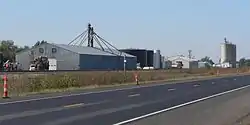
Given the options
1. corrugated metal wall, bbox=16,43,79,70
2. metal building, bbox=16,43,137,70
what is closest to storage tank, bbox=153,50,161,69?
metal building, bbox=16,43,137,70

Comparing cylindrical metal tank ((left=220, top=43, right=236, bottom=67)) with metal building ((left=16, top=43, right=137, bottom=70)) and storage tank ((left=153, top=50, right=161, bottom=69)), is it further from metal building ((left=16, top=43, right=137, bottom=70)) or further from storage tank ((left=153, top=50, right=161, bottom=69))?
metal building ((left=16, top=43, right=137, bottom=70))

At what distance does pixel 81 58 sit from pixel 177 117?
8569cm

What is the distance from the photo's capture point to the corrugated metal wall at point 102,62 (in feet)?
342

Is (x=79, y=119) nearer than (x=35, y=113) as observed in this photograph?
Yes

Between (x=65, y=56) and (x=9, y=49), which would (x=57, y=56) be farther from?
Answer: (x=9, y=49)

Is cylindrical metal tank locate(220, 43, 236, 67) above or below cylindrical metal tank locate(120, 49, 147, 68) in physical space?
above

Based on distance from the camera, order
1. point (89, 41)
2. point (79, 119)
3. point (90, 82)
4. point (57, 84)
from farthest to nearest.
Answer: point (89, 41) → point (90, 82) → point (57, 84) → point (79, 119)

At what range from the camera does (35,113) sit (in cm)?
1691

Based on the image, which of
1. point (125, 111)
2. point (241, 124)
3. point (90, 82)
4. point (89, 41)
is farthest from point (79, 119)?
point (89, 41)

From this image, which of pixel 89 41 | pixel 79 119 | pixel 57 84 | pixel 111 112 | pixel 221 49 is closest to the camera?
pixel 79 119

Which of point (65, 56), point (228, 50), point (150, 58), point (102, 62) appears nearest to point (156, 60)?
point (150, 58)

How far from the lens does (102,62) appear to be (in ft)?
364

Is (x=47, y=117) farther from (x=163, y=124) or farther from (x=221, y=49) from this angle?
(x=221, y=49)

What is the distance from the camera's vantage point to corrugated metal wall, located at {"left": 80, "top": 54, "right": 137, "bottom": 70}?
104188mm
